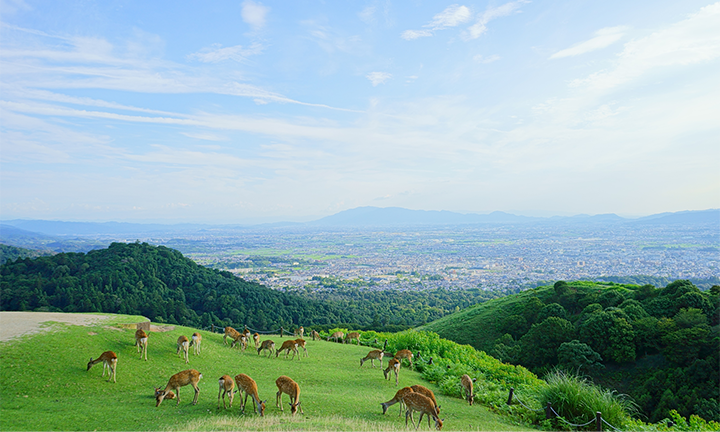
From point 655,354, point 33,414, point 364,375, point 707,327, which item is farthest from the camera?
point 655,354

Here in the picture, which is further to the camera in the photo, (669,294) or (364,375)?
(669,294)

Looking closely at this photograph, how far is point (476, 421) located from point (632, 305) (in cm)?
1925

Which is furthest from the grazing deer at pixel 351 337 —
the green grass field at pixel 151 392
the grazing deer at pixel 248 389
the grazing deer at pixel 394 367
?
the grazing deer at pixel 248 389

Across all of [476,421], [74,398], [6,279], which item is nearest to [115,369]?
[74,398]

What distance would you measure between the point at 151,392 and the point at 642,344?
24601 mm

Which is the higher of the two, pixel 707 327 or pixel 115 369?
pixel 115 369

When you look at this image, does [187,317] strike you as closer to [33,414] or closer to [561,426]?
[33,414]

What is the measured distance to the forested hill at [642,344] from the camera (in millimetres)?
17031

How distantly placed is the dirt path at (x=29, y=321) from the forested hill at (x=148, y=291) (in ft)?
89.5

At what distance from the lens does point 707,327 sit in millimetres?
18734

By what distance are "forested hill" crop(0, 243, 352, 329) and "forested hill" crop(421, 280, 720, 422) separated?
30.7 meters

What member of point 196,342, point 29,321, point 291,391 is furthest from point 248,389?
point 29,321

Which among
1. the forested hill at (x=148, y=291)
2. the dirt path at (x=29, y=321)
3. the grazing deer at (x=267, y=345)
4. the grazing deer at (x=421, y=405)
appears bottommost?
the forested hill at (x=148, y=291)

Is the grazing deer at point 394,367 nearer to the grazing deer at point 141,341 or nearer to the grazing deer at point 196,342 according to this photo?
the grazing deer at point 196,342
